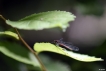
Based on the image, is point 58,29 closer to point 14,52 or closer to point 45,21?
point 14,52

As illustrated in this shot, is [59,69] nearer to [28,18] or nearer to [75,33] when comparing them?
[28,18]

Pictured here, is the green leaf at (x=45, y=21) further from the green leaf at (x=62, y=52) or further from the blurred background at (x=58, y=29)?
the blurred background at (x=58, y=29)

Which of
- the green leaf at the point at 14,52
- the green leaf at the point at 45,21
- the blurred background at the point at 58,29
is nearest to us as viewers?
the green leaf at the point at 45,21

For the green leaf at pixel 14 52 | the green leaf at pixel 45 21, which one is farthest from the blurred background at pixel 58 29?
the green leaf at pixel 45 21

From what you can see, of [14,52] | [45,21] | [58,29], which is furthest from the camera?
[58,29]

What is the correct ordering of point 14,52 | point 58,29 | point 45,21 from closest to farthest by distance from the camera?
point 45,21, point 14,52, point 58,29

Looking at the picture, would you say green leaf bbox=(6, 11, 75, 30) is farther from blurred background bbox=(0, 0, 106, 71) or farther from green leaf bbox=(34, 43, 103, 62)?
blurred background bbox=(0, 0, 106, 71)

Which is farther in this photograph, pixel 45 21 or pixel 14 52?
pixel 14 52

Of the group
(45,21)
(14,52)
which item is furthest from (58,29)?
(45,21)

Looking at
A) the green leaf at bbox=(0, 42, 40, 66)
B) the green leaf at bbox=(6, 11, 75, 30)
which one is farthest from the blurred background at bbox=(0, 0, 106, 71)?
the green leaf at bbox=(6, 11, 75, 30)
